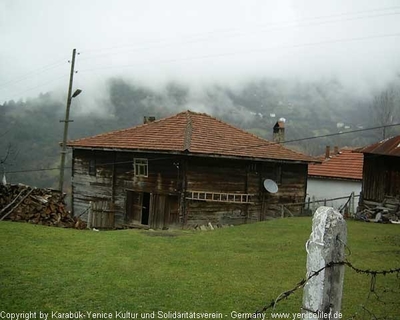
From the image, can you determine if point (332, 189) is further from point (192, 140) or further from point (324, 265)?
point (324, 265)

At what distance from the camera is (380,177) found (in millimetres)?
22641

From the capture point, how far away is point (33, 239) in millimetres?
11617

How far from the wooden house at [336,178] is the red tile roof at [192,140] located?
11.9 metres

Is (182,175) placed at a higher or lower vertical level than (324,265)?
lower

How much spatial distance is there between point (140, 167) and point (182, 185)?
2780mm

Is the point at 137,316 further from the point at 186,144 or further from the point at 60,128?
the point at 60,128

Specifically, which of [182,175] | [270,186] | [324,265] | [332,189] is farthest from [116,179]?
[332,189]

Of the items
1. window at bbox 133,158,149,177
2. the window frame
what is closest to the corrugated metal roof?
window at bbox 133,158,149,177

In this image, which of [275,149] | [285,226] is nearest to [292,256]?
[285,226]

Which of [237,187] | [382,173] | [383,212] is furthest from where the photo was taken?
[382,173]

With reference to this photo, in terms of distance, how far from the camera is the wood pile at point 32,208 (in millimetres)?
15031

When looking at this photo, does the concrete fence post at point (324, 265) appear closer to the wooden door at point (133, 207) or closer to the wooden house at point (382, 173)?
the wooden door at point (133, 207)

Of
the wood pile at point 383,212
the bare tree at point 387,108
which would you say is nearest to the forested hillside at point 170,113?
the bare tree at point 387,108

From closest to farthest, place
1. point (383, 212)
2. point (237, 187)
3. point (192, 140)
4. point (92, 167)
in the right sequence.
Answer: point (192, 140)
point (237, 187)
point (383, 212)
point (92, 167)
